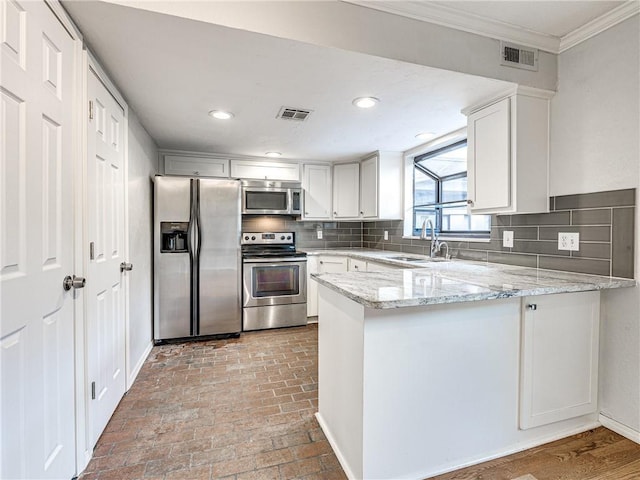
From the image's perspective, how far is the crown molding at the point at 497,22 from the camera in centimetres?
167

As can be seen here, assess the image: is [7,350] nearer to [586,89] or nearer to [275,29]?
[275,29]

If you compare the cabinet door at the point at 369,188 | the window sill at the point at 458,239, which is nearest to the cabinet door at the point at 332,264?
the cabinet door at the point at 369,188

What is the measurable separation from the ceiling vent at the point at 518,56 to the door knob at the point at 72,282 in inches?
105

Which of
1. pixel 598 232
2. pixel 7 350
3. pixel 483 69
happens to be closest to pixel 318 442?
pixel 7 350

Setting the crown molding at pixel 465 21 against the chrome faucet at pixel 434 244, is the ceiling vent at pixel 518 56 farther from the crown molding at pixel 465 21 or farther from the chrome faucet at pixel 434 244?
the chrome faucet at pixel 434 244

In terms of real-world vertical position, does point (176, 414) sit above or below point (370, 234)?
below

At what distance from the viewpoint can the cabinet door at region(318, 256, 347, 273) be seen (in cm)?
390

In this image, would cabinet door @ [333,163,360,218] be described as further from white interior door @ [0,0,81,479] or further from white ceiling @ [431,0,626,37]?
white interior door @ [0,0,81,479]

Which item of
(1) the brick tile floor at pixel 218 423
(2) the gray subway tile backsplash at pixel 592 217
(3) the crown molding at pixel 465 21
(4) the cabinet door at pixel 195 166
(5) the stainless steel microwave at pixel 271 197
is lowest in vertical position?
(1) the brick tile floor at pixel 218 423

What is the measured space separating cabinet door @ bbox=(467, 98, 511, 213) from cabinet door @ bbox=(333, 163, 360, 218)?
6.30 ft

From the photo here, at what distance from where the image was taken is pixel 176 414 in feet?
6.42

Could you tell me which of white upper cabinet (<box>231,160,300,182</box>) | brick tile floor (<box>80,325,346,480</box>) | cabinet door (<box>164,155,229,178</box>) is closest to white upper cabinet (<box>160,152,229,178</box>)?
cabinet door (<box>164,155,229,178</box>)

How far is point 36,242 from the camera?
113 cm

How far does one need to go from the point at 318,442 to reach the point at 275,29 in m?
2.18
